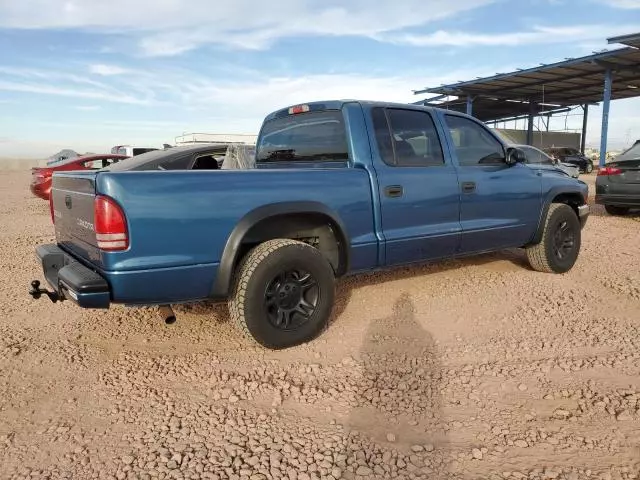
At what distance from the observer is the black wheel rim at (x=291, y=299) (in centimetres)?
354

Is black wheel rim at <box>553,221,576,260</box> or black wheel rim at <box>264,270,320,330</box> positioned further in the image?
black wheel rim at <box>553,221,576,260</box>

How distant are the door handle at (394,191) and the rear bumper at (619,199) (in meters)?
7.48

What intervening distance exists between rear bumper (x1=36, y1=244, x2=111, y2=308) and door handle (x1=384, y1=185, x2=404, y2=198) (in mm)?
2171

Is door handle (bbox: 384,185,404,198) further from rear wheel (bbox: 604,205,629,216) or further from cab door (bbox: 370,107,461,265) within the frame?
rear wheel (bbox: 604,205,629,216)

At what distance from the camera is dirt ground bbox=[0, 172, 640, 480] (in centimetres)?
241

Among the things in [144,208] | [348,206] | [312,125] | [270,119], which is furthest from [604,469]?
[270,119]

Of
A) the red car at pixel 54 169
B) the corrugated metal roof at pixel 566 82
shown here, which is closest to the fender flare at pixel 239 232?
the red car at pixel 54 169

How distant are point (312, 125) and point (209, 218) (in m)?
1.71

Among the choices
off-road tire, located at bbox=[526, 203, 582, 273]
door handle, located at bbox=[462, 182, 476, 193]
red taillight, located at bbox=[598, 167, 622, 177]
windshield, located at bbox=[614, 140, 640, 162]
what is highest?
windshield, located at bbox=[614, 140, 640, 162]

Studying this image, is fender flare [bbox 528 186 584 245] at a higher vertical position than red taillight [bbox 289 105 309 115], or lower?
lower

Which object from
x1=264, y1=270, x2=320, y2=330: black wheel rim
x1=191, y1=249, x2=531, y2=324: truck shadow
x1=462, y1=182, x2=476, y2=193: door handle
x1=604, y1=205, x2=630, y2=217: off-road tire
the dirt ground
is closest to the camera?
the dirt ground

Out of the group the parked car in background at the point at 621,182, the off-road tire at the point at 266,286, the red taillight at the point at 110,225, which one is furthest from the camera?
the parked car in background at the point at 621,182

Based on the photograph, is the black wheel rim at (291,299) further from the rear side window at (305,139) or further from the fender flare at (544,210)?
the fender flare at (544,210)

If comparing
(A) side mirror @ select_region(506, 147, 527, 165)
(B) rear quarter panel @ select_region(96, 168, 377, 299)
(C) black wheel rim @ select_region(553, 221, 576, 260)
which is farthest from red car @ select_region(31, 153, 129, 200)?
(C) black wheel rim @ select_region(553, 221, 576, 260)
